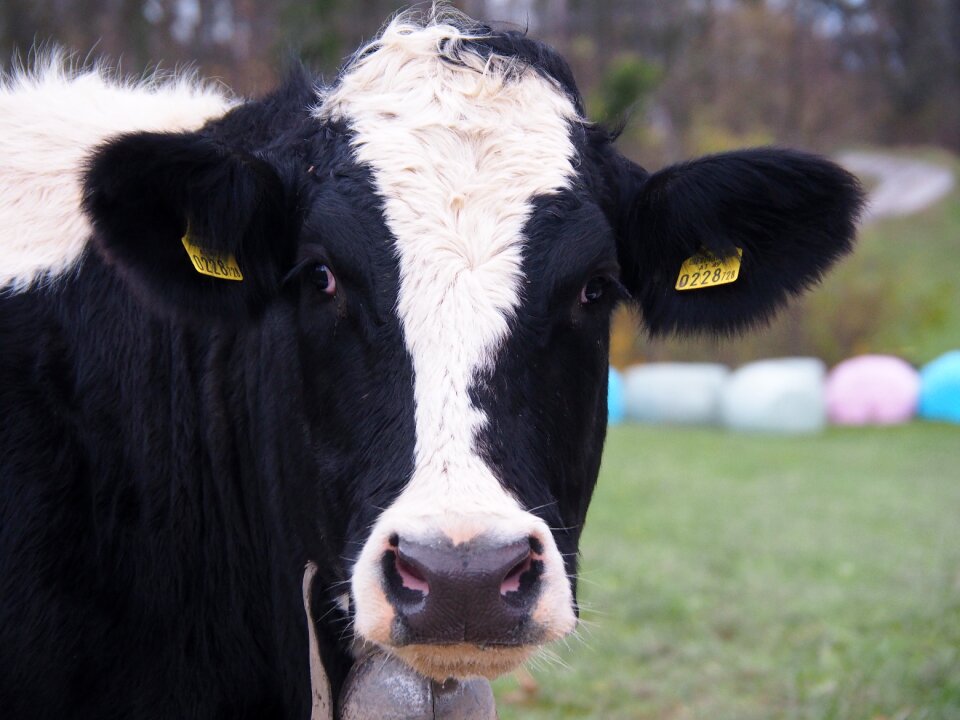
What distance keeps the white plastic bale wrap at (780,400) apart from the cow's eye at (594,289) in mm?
14174

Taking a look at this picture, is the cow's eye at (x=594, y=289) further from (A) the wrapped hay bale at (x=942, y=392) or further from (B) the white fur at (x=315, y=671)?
(A) the wrapped hay bale at (x=942, y=392)

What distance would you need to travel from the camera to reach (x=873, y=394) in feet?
57.1

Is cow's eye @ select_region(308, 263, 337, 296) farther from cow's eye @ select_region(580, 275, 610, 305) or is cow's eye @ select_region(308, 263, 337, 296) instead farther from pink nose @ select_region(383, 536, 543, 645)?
→ pink nose @ select_region(383, 536, 543, 645)

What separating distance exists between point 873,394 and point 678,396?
3.04 m

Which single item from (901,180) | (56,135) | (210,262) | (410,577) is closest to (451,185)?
(210,262)

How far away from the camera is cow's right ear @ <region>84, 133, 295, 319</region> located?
286 centimetres

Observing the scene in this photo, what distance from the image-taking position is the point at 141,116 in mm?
3701

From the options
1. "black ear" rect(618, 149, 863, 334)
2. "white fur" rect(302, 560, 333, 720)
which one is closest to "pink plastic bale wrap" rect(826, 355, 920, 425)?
"black ear" rect(618, 149, 863, 334)

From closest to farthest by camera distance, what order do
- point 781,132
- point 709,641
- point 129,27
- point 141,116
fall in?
point 141,116 < point 709,641 < point 129,27 < point 781,132

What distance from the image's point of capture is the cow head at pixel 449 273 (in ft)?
7.96

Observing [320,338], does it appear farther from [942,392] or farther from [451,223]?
[942,392]

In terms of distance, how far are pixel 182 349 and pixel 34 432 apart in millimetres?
491

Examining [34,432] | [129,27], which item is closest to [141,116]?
[34,432]

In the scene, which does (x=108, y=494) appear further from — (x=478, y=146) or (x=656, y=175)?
(x=656, y=175)
